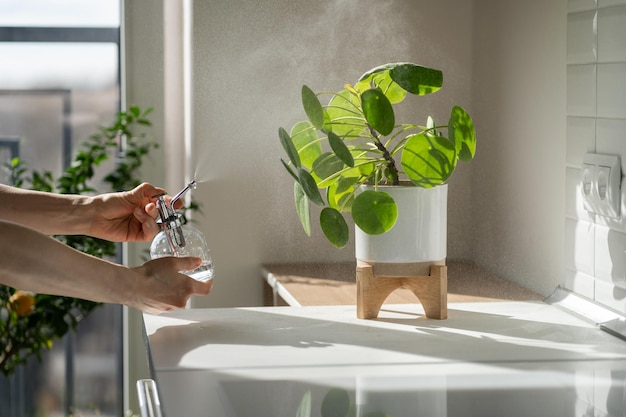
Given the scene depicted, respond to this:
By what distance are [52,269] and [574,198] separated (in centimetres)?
85

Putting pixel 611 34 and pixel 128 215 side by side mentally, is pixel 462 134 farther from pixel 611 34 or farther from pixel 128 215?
pixel 128 215

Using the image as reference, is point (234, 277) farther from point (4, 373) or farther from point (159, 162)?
point (4, 373)

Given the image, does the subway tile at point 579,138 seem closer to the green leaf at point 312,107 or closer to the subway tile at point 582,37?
the subway tile at point 582,37

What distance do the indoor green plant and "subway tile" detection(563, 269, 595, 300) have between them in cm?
30

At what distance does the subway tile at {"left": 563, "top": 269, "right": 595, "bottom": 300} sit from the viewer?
1.46 metres

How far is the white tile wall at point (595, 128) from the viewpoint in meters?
1.34

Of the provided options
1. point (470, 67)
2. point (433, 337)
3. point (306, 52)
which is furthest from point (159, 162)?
point (433, 337)

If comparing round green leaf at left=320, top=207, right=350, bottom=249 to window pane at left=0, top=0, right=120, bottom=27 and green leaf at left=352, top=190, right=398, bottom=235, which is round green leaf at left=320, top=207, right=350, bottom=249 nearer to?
green leaf at left=352, top=190, right=398, bottom=235

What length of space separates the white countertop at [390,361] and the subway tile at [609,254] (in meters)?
0.08

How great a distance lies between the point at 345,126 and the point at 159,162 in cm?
92

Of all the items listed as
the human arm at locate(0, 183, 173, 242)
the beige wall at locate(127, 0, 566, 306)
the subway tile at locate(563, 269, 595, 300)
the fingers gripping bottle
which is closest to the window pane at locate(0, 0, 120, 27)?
the beige wall at locate(127, 0, 566, 306)

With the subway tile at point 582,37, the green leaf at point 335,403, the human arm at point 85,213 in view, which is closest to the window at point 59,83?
the human arm at point 85,213

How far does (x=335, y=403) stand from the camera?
0.96m

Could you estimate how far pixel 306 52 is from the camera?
72.7 inches
